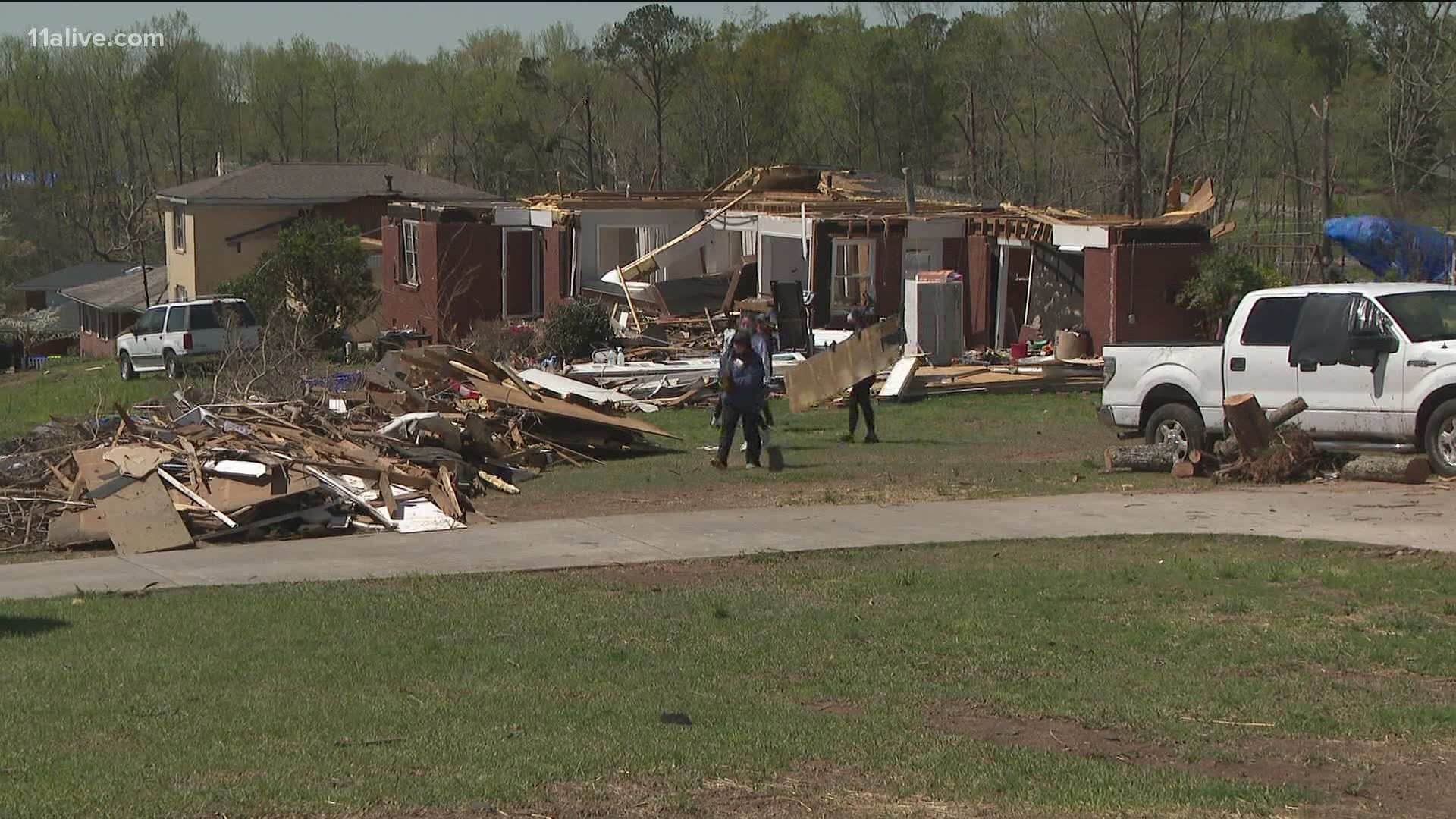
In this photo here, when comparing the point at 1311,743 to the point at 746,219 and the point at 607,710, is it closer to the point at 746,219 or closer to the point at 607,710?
the point at 607,710

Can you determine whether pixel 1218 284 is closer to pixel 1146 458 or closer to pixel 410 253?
pixel 1146 458

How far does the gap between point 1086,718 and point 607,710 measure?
2.26m

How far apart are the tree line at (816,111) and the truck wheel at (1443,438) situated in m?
22.8

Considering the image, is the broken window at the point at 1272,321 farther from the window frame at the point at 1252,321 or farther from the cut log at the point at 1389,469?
the cut log at the point at 1389,469

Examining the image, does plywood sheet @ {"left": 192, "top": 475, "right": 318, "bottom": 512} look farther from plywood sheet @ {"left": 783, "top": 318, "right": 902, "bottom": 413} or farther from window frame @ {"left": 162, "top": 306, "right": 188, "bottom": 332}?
window frame @ {"left": 162, "top": 306, "right": 188, "bottom": 332}

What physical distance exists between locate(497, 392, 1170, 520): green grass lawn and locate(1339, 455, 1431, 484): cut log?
1445mm

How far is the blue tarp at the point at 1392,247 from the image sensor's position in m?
36.4

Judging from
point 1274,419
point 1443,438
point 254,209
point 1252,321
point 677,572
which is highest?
point 254,209

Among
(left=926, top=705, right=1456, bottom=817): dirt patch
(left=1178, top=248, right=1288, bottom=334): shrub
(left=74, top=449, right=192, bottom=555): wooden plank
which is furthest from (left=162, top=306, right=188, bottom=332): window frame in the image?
(left=926, top=705, right=1456, bottom=817): dirt patch

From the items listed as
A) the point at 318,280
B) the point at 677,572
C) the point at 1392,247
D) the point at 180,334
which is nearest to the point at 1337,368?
the point at 677,572

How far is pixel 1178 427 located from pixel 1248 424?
4.92 ft

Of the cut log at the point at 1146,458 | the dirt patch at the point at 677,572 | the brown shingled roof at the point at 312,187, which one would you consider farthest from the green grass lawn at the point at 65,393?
the cut log at the point at 1146,458

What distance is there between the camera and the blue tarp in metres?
36.4

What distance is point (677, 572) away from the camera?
12.2 metres
